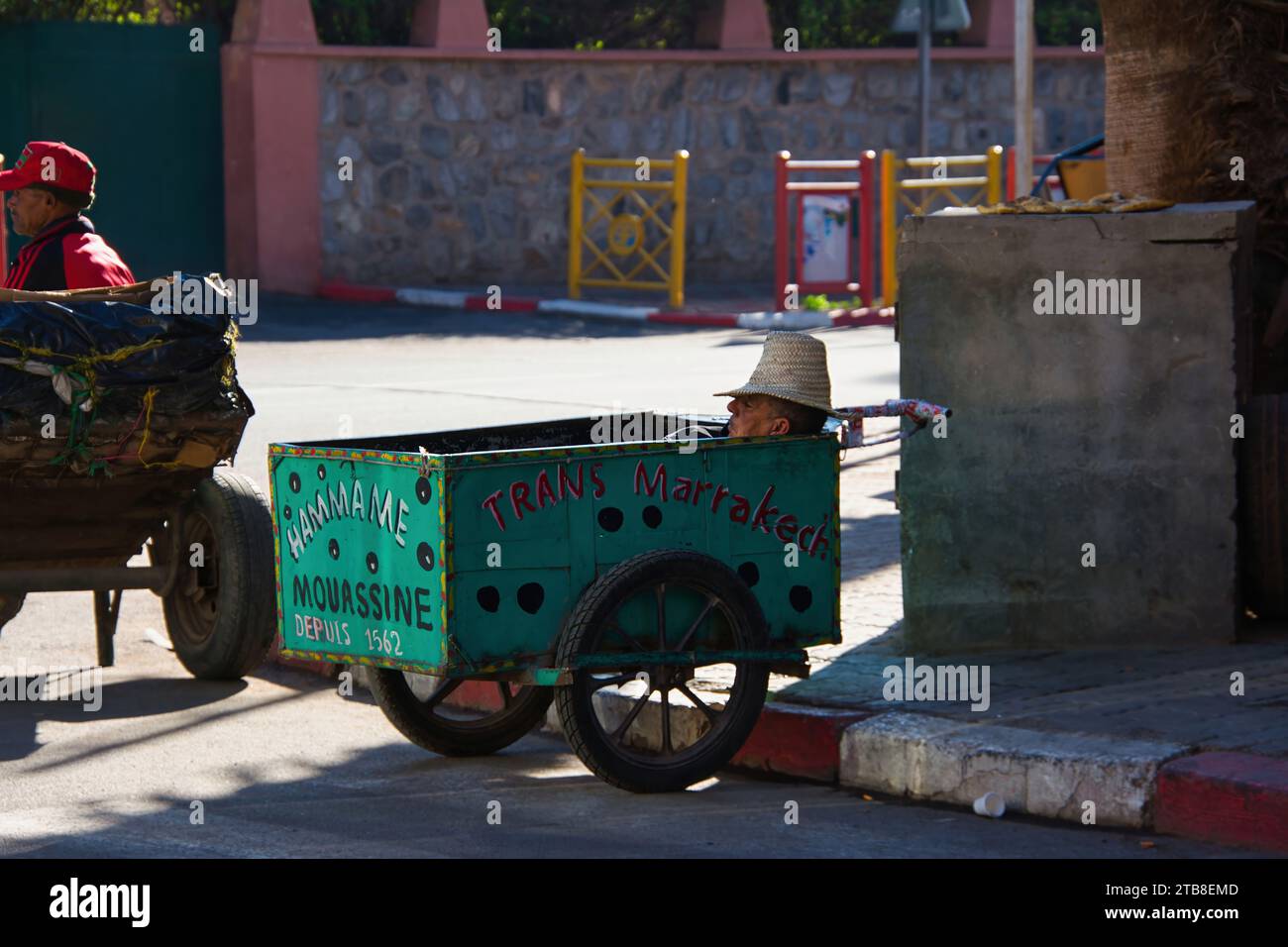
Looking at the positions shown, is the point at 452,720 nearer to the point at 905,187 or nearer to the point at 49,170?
the point at 49,170

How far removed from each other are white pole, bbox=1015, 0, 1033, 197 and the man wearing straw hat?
6794mm

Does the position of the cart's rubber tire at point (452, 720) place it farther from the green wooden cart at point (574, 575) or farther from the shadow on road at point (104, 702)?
the shadow on road at point (104, 702)

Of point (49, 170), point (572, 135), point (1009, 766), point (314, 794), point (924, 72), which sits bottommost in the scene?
point (314, 794)

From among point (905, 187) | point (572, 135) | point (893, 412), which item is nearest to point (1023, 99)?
point (893, 412)

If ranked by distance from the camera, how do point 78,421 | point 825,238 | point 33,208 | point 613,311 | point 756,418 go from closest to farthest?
point 756,418
point 78,421
point 33,208
point 613,311
point 825,238

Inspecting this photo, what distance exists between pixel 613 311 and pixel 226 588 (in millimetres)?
13030

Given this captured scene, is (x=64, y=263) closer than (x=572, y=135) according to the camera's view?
Yes

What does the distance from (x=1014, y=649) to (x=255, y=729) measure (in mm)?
2486

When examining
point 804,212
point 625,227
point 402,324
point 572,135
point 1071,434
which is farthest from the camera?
point 572,135

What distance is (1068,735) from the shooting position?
19.6 feet

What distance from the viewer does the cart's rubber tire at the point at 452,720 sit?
6.38m

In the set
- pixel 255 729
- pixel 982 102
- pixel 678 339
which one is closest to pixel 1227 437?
pixel 255 729

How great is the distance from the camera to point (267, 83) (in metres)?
20.8

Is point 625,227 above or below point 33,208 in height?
above
